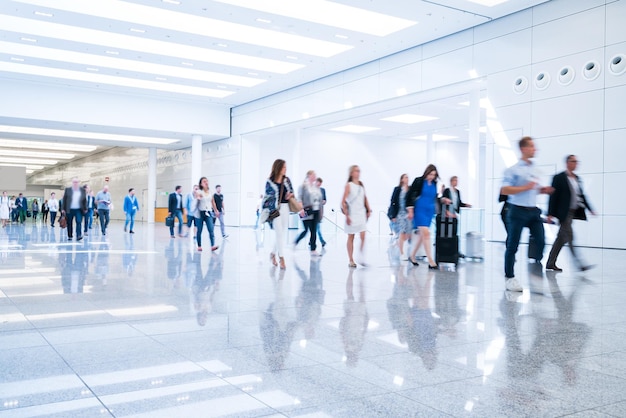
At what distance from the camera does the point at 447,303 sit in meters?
6.73

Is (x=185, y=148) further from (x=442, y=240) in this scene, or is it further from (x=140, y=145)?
(x=442, y=240)

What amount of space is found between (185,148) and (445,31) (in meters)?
27.8

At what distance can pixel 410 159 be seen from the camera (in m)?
43.8

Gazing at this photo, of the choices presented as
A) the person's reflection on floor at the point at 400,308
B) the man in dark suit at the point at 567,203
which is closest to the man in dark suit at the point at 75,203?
the person's reflection on floor at the point at 400,308

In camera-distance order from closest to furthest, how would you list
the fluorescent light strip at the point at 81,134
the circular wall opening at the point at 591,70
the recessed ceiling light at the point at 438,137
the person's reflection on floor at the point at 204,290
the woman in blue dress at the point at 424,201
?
1. the person's reflection on floor at the point at 204,290
2. the woman in blue dress at the point at 424,201
3. the circular wall opening at the point at 591,70
4. the fluorescent light strip at the point at 81,134
5. the recessed ceiling light at the point at 438,137

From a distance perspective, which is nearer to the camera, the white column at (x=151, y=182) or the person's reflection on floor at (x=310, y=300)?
the person's reflection on floor at (x=310, y=300)

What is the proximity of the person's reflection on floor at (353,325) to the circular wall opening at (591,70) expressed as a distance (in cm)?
1334

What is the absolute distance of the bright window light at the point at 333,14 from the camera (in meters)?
19.3

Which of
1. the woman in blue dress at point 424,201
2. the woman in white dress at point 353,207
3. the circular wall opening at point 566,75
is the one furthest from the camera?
the circular wall opening at point 566,75

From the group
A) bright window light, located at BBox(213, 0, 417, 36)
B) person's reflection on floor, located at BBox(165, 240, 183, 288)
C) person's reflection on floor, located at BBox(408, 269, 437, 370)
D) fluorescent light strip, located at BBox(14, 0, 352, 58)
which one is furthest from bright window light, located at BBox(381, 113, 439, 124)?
person's reflection on floor, located at BBox(408, 269, 437, 370)

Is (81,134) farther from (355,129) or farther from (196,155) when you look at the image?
(355,129)

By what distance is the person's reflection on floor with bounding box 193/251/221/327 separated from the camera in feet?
19.1

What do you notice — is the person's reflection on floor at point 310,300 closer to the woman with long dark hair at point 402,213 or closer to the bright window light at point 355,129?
the woman with long dark hair at point 402,213

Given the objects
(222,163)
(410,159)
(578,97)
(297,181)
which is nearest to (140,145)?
(222,163)
